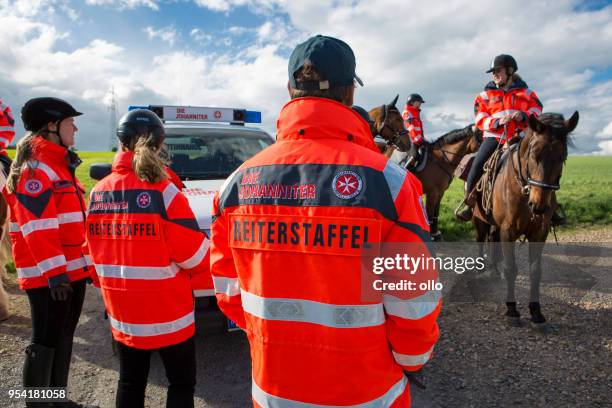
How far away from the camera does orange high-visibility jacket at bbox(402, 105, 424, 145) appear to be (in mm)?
10155

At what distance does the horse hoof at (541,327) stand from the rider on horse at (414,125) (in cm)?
533

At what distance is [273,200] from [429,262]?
23.5 inches

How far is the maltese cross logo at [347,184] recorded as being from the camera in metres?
1.40

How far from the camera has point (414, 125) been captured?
427 inches

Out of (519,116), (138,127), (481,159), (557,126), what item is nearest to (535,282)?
(557,126)

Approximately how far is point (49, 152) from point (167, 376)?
182cm

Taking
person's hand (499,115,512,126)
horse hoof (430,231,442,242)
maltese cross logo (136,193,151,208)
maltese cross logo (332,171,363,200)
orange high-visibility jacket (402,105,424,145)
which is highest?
orange high-visibility jacket (402,105,424,145)

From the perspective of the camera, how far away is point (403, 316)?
4.85 feet

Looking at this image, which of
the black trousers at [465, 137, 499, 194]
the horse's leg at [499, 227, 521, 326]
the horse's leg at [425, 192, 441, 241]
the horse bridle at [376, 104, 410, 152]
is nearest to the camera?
the horse's leg at [499, 227, 521, 326]

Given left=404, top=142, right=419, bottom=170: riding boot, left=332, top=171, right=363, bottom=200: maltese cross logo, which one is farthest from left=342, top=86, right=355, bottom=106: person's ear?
left=404, top=142, right=419, bottom=170: riding boot

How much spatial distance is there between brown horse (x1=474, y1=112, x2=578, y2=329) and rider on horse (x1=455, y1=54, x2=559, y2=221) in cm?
57

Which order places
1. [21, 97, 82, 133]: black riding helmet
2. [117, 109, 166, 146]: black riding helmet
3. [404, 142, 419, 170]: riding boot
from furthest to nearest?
[404, 142, 419, 170]: riding boot < [21, 97, 82, 133]: black riding helmet < [117, 109, 166, 146]: black riding helmet

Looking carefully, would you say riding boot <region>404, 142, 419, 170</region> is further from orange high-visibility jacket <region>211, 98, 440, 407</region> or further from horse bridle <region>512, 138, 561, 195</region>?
orange high-visibility jacket <region>211, 98, 440, 407</region>

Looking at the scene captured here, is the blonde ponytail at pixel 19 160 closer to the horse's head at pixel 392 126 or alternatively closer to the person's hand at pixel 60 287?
the person's hand at pixel 60 287
